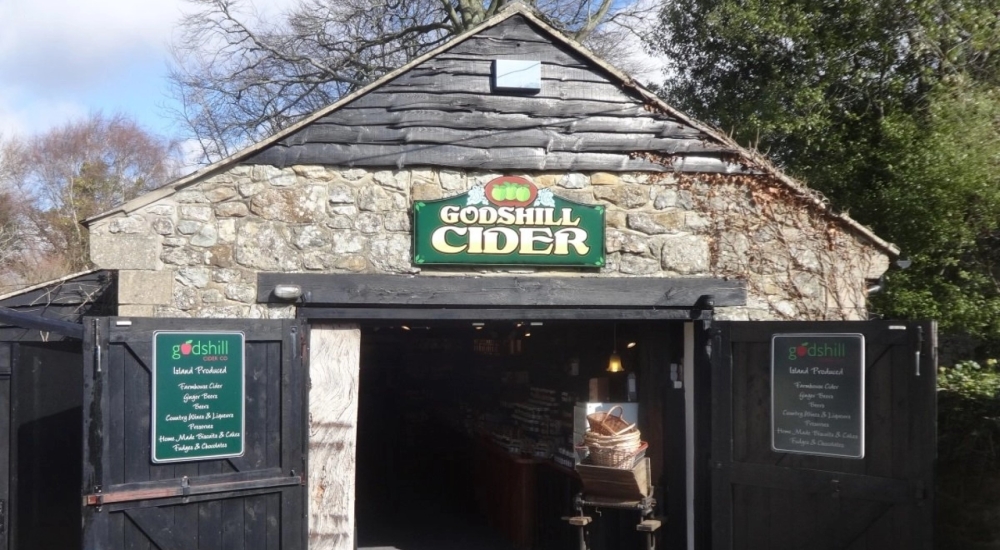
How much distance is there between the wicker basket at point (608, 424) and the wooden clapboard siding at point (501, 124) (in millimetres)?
1948

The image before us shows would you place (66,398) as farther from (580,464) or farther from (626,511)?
(626,511)

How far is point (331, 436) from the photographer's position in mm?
6832

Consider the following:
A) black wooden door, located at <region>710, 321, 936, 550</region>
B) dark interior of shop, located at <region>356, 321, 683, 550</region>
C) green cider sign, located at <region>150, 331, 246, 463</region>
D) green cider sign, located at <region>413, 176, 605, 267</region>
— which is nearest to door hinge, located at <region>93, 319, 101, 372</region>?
green cider sign, located at <region>150, 331, 246, 463</region>

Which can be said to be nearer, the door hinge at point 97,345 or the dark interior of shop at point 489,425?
the door hinge at point 97,345

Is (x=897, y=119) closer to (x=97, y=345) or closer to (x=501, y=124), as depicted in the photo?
(x=501, y=124)

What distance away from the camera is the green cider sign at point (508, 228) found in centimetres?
691

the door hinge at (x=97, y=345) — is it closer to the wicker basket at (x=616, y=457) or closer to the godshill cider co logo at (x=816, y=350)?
the wicker basket at (x=616, y=457)

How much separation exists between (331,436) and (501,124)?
8.69 ft

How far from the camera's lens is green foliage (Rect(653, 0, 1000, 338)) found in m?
9.39

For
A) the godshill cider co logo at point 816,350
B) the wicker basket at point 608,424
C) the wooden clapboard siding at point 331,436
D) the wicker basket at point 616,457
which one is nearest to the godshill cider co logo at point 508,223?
the wooden clapboard siding at point 331,436

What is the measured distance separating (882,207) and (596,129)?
4308mm

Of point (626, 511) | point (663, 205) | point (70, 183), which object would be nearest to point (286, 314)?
point (663, 205)

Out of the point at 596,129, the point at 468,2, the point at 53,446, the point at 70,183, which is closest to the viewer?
the point at 596,129

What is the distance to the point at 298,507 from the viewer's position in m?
6.55
